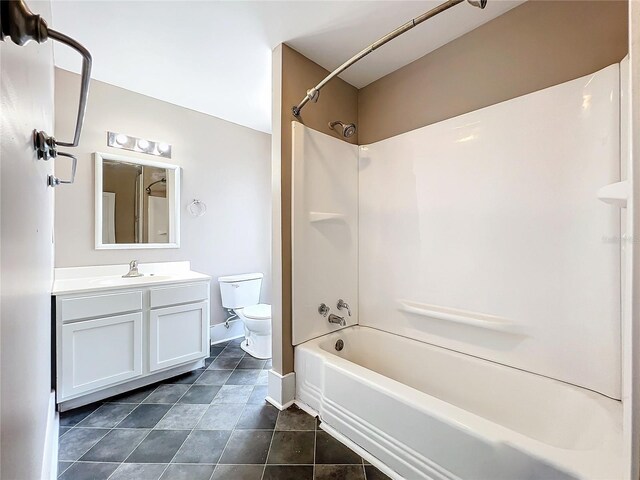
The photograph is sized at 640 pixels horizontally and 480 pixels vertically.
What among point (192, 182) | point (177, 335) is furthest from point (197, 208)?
point (177, 335)

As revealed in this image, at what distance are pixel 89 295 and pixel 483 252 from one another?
2.45 metres

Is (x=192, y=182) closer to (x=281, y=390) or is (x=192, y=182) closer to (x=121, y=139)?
(x=121, y=139)

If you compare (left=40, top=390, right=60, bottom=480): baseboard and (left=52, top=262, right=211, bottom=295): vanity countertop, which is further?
(left=52, top=262, right=211, bottom=295): vanity countertop

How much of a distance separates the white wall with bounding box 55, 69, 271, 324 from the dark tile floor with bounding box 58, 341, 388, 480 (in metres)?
1.06

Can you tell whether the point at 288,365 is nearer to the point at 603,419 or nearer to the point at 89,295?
the point at 89,295

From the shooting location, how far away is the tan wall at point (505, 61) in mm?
1270

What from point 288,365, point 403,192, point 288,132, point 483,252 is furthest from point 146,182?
point 483,252

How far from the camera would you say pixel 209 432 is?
152 cm

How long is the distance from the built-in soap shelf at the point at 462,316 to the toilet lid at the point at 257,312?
1.21 meters

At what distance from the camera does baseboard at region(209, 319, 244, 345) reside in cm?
279

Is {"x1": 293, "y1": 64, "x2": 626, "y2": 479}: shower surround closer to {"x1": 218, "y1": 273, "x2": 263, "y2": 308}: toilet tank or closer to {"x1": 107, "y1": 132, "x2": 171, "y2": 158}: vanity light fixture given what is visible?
{"x1": 218, "y1": 273, "x2": 263, "y2": 308}: toilet tank

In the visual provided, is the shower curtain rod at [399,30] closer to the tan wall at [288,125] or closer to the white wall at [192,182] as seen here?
the tan wall at [288,125]

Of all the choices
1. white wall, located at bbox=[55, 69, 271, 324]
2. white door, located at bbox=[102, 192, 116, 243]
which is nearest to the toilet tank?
white wall, located at bbox=[55, 69, 271, 324]

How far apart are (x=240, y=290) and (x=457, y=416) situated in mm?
2203
